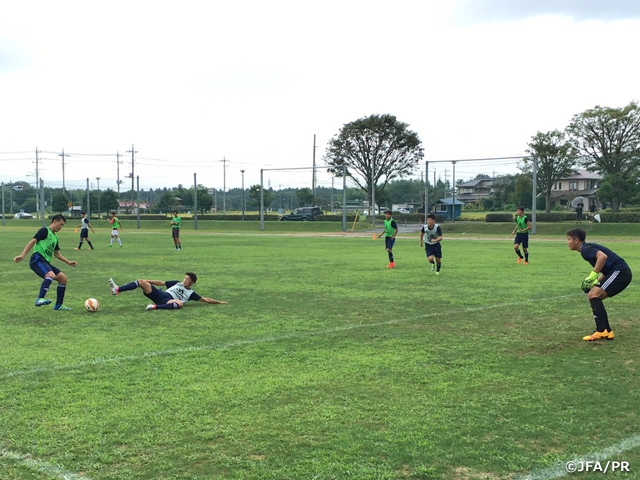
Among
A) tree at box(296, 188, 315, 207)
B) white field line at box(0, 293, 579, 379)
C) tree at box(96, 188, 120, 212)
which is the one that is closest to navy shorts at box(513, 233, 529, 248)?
white field line at box(0, 293, 579, 379)

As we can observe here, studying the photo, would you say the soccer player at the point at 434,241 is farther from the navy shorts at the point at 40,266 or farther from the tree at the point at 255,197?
the tree at the point at 255,197

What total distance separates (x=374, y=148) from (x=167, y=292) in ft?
197

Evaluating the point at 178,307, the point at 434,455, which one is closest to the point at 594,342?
the point at 434,455

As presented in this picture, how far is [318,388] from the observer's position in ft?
20.9

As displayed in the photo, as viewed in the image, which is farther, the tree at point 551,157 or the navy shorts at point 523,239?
the tree at point 551,157

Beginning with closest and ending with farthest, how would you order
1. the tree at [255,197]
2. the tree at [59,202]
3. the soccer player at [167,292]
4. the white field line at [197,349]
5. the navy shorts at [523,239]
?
the white field line at [197,349] < the soccer player at [167,292] < the navy shorts at [523,239] < the tree at [255,197] < the tree at [59,202]

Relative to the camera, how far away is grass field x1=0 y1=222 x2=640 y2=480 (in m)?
4.57

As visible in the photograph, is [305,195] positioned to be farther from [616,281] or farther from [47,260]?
[616,281]

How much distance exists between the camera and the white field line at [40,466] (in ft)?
14.1

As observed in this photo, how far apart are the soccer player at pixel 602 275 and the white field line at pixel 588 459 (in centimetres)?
388

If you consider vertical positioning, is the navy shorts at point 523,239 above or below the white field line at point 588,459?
above

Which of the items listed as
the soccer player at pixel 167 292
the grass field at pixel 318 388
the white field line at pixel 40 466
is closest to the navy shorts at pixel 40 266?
the grass field at pixel 318 388

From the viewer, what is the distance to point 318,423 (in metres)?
5.32

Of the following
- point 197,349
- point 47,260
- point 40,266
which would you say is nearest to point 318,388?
point 197,349
